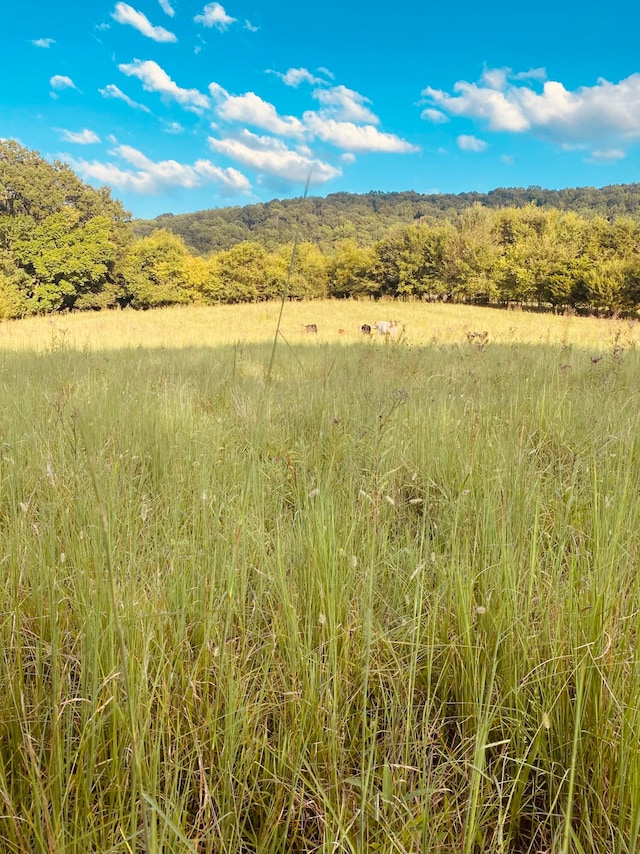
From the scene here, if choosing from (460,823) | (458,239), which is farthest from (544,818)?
(458,239)

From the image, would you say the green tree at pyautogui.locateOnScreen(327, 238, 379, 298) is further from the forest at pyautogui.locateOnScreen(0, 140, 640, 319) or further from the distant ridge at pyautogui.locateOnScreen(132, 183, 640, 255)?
the distant ridge at pyautogui.locateOnScreen(132, 183, 640, 255)

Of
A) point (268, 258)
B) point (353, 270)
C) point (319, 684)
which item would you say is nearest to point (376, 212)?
point (353, 270)

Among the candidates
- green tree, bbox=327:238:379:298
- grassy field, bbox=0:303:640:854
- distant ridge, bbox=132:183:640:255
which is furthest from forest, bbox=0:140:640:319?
grassy field, bbox=0:303:640:854

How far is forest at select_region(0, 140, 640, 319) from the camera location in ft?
94.5

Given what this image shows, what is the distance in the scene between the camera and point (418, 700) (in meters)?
1.08

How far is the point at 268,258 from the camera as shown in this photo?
37094mm

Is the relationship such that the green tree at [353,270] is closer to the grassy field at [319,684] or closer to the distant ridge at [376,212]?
the distant ridge at [376,212]

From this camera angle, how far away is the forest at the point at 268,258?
28812 mm

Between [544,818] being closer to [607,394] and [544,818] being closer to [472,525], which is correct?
[472,525]

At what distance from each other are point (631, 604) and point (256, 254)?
3900cm

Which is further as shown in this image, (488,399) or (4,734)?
(488,399)

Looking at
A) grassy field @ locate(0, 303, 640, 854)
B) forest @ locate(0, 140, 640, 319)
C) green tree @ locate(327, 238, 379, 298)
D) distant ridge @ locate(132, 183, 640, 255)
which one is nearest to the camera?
grassy field @ locate(0, 303, 640, 854)

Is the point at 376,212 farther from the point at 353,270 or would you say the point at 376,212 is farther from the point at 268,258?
the point at 268,258

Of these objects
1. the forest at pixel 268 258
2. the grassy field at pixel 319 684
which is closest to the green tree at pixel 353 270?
the forest at pixel 268 258
